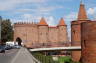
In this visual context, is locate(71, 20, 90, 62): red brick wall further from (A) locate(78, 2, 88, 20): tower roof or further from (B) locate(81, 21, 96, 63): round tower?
(B) locate(81, 21, 96, 63): round tower

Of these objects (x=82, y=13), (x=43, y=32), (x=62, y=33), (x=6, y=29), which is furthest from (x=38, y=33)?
(x=82, y=13)

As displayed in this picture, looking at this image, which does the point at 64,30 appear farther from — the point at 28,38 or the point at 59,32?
the point at 28,38

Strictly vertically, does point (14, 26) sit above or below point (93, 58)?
above

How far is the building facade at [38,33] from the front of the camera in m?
96.4

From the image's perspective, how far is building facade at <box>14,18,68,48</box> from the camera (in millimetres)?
96375

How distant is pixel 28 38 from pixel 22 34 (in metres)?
2.39

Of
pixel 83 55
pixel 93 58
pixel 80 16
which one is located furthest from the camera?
pixel 80 16

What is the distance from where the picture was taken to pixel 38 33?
97.3m

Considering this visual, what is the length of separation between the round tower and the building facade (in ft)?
170

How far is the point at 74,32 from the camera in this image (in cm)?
6544

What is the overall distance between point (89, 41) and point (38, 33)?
5584 cm

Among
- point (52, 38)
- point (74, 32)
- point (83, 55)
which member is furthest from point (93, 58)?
point (52, 38)

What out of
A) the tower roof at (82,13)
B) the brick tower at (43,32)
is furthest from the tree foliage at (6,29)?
the tower roof at (82,13)

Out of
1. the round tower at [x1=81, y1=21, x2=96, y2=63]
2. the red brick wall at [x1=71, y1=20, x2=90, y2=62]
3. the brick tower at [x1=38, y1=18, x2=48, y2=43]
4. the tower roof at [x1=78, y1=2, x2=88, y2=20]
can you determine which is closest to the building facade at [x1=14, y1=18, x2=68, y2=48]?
the brick tower at [x1=38, y1=18, x2=48, y2=43]
